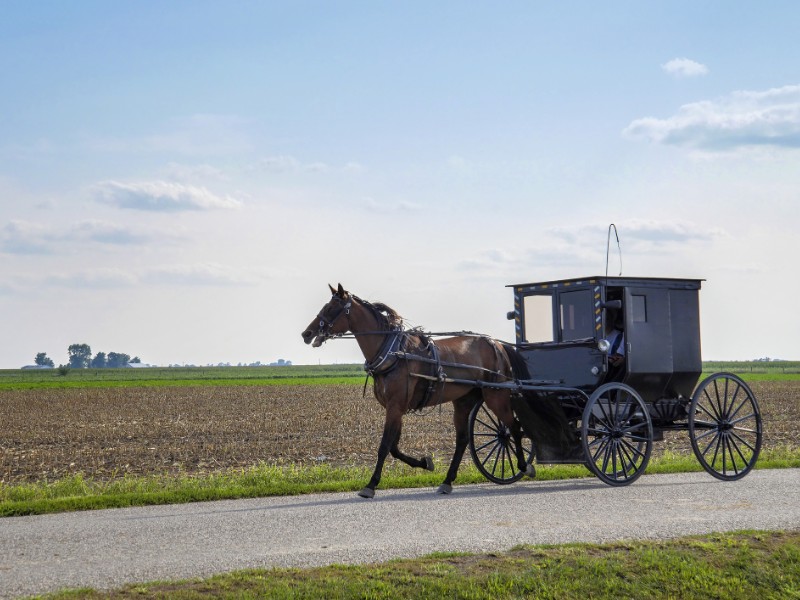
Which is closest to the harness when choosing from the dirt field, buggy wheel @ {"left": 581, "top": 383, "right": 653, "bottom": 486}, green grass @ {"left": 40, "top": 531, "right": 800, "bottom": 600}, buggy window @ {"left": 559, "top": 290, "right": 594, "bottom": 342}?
buggy window @ {"left": 559, "top": 290, "right": 594, "bottom": 342}

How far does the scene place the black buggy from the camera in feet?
45.4

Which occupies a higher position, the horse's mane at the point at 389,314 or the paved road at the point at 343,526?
the horse's mane at the point at 389,314

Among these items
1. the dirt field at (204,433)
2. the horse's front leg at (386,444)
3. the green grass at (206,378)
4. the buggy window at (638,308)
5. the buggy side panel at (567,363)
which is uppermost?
the buggy window at (638,308)

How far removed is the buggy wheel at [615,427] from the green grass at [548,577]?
176 inches

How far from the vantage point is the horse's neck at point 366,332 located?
13273 mm

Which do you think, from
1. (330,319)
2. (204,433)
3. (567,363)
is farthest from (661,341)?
(204,433)

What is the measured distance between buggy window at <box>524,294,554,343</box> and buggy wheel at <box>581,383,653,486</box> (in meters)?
1.34

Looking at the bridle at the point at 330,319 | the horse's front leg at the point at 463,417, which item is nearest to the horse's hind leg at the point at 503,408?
the horse's front leg at the point at 463,417

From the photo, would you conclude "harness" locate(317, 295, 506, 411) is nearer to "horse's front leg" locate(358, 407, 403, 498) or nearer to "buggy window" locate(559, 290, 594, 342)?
"horse's front leg" locate(358, 407, 403, 498)

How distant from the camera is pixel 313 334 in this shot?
12961 mm

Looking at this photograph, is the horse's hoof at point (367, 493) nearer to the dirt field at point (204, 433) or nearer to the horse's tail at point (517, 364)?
the horse's tail at point (517, 364)

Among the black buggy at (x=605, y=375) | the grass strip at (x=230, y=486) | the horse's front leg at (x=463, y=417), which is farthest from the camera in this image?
the horse's front leg at (x=463, y=417)

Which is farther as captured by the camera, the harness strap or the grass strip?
the harness strap

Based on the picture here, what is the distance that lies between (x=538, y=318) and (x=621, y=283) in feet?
4.53
